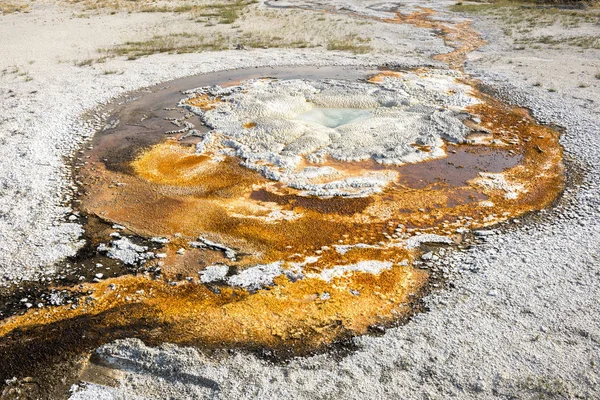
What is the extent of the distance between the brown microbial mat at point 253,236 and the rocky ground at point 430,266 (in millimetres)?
305

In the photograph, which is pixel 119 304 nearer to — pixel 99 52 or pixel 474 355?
pixel 474 355

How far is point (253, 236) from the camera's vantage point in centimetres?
625

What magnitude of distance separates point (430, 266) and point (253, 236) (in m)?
2.38

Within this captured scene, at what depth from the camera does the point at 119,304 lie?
5078 millimetres

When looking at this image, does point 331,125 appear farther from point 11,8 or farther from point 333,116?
point 11,8

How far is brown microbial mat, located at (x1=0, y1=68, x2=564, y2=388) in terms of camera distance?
478 cm

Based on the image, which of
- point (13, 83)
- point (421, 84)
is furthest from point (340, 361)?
point (13, 83)

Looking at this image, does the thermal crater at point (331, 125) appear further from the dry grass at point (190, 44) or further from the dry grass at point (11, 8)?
the dry grass at point (11, 8)

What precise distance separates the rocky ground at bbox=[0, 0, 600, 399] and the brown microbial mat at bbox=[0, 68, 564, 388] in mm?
305

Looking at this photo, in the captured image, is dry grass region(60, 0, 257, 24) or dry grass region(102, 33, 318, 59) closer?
dry grass region(102, 33, 318, 59)

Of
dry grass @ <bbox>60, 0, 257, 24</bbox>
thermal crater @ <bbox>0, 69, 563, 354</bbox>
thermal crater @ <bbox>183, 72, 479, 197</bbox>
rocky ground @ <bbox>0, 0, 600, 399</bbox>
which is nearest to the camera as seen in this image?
rocky ground @ <bbox>0, 0, 600, 399</bbox>

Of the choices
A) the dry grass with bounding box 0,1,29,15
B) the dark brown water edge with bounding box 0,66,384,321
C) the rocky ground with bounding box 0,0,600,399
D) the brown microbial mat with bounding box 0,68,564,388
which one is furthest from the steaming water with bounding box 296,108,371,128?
the dry grass with bounding box 0,1,29,15

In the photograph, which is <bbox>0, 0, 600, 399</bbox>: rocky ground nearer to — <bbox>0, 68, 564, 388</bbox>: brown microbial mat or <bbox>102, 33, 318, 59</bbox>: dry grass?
<bbox>0, 68, 564, 388</bbox>: brown microbial mat

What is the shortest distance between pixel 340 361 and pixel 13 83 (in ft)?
38.0
